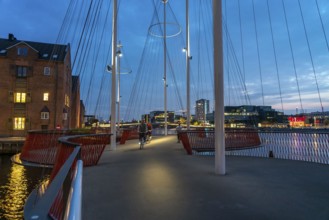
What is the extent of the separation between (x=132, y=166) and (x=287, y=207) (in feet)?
21.2

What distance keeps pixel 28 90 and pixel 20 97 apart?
1.58 meters

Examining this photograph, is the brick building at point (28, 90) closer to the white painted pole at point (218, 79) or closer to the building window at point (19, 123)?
the building window at point (19, 123)

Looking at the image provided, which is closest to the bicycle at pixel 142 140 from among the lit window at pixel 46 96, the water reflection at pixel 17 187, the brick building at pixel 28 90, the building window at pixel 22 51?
the water reflection at pixel 17 187

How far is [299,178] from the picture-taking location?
8.18 meters

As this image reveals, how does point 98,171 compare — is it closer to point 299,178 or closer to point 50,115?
point 299,178

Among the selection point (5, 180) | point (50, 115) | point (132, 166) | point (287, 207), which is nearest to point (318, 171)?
point (287, 207)

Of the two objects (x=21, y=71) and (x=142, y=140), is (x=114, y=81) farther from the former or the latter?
(x=21, y=71)

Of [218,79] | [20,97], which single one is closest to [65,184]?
[218,79]

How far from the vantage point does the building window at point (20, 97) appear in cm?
4258

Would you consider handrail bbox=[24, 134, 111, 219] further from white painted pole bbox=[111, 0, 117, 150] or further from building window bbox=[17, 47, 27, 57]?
building window bbox=[17, 47, 27, 57]

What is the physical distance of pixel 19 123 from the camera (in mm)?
42438

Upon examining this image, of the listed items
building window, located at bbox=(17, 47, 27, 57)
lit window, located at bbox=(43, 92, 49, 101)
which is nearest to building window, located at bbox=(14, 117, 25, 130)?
lit window, located at bbox=(43, 92, 49, 101)

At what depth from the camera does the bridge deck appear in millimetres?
4934

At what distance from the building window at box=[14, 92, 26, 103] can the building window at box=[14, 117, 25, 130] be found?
264 cm
